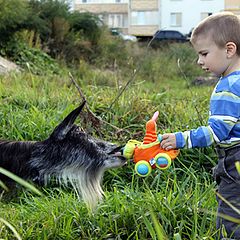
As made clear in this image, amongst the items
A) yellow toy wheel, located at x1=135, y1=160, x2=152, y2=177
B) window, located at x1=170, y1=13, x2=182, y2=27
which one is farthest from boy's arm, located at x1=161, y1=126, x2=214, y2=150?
window, located at x1=170, y1=13, x2=182, y2=27

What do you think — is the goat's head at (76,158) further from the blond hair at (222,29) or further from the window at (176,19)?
the window at (176,19)

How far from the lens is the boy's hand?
3.65m

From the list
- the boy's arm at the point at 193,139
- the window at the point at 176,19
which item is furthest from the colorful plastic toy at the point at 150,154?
the window at the point at 176,19

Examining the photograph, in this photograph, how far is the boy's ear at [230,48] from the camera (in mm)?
3566

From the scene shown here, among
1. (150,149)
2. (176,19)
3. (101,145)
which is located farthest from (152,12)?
(150,149)

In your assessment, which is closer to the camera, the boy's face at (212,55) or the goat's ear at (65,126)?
the boy's face at (212,55)

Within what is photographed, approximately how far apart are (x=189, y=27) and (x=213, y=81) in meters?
27.4

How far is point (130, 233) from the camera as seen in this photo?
4199mm

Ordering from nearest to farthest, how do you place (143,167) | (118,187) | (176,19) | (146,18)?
(143,167) → (118,187) → (176,19) → (146,18)

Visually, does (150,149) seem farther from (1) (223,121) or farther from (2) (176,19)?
(2) (176,19)

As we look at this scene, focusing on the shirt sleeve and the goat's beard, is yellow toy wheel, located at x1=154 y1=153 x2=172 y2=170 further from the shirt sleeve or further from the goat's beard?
the goat's beard

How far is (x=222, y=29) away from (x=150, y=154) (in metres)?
0.88

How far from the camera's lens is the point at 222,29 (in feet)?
11.8

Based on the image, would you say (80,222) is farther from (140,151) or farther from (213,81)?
(213,81)
